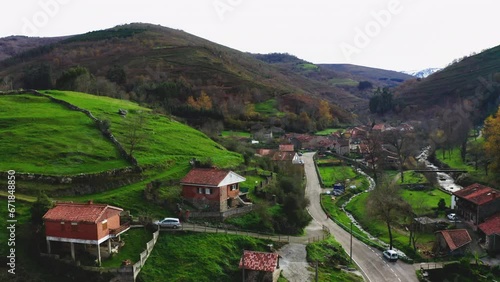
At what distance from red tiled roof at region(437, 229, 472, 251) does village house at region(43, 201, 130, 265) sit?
35.8 m

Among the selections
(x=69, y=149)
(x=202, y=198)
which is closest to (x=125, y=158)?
(x=69, y=149)

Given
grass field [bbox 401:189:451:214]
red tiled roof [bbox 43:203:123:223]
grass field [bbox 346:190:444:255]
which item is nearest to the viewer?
red tiled roof [bbox 43:203:123:223]

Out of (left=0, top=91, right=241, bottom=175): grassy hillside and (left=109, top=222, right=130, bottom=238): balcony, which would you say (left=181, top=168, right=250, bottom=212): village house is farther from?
(left=109, top=222, right=130, bottom=238): balcony

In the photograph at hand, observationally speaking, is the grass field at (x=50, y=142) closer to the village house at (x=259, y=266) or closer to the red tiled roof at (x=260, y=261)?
the red tiled roof at (x=260, y=261)

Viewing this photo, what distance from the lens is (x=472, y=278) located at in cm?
4228

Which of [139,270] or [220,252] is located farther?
[220,252]

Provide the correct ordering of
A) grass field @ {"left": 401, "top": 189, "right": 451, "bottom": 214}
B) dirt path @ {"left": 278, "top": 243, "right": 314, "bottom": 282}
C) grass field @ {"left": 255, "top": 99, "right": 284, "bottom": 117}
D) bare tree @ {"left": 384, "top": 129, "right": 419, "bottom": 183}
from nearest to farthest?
dirt path @ {"left": 278, "top": 243, "right": 314, "bottom": 282} → grass field @ {"left": 401, "top": 189, "right": 451, "bottom": 214} → bare tree @ {"left": 384, "top": 129, "right": 419, "bottom": 183} → grass field @ {"left": 255, "top": 99, "right": 284, "bottom": 117}

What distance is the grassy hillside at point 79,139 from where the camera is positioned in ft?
168

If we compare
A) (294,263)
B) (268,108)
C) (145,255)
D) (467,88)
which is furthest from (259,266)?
(467,88)

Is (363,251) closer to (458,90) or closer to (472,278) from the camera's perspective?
(472,278)

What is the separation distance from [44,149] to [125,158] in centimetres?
994

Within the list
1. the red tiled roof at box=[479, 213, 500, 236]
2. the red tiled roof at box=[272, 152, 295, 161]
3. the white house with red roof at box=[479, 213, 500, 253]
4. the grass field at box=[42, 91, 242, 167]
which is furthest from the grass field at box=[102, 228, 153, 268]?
the red tiled roof at box=[272, 152, 295, 161]

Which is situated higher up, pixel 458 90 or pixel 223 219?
pixel 458 90

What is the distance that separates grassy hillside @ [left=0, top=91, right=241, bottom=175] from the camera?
51.2 metres
